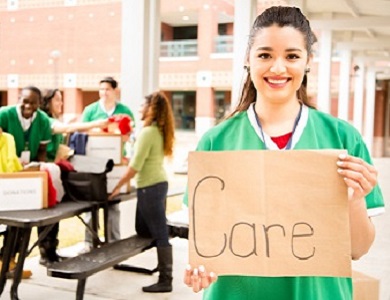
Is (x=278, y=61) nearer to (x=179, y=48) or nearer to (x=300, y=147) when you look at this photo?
(x=300, y=147)

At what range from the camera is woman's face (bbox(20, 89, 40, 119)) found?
4375 mm

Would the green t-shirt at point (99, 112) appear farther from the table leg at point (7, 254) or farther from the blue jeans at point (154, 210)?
the table leg at point (7, 254)

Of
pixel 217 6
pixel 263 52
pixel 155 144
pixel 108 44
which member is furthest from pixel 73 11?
pixel 263 52

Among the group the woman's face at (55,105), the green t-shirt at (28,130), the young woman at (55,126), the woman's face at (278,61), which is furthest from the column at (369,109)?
the woman's face at (278,61)

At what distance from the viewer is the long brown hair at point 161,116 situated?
169 inches

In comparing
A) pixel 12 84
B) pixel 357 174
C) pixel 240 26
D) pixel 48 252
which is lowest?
pixel 48 252

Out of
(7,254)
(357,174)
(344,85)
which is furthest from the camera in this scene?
(344,85)

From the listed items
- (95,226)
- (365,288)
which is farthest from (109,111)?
(365,288)

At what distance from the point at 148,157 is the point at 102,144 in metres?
0.70

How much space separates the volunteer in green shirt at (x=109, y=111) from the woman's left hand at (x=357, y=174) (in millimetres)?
4098

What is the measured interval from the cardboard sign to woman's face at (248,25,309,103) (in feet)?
0.56

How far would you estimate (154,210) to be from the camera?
4.30 metres

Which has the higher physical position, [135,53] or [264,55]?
[135,53]

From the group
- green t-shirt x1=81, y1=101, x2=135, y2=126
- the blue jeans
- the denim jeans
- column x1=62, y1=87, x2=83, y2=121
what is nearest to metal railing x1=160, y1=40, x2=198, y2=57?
column x1=62, y1=87, x2=83, y2=121
